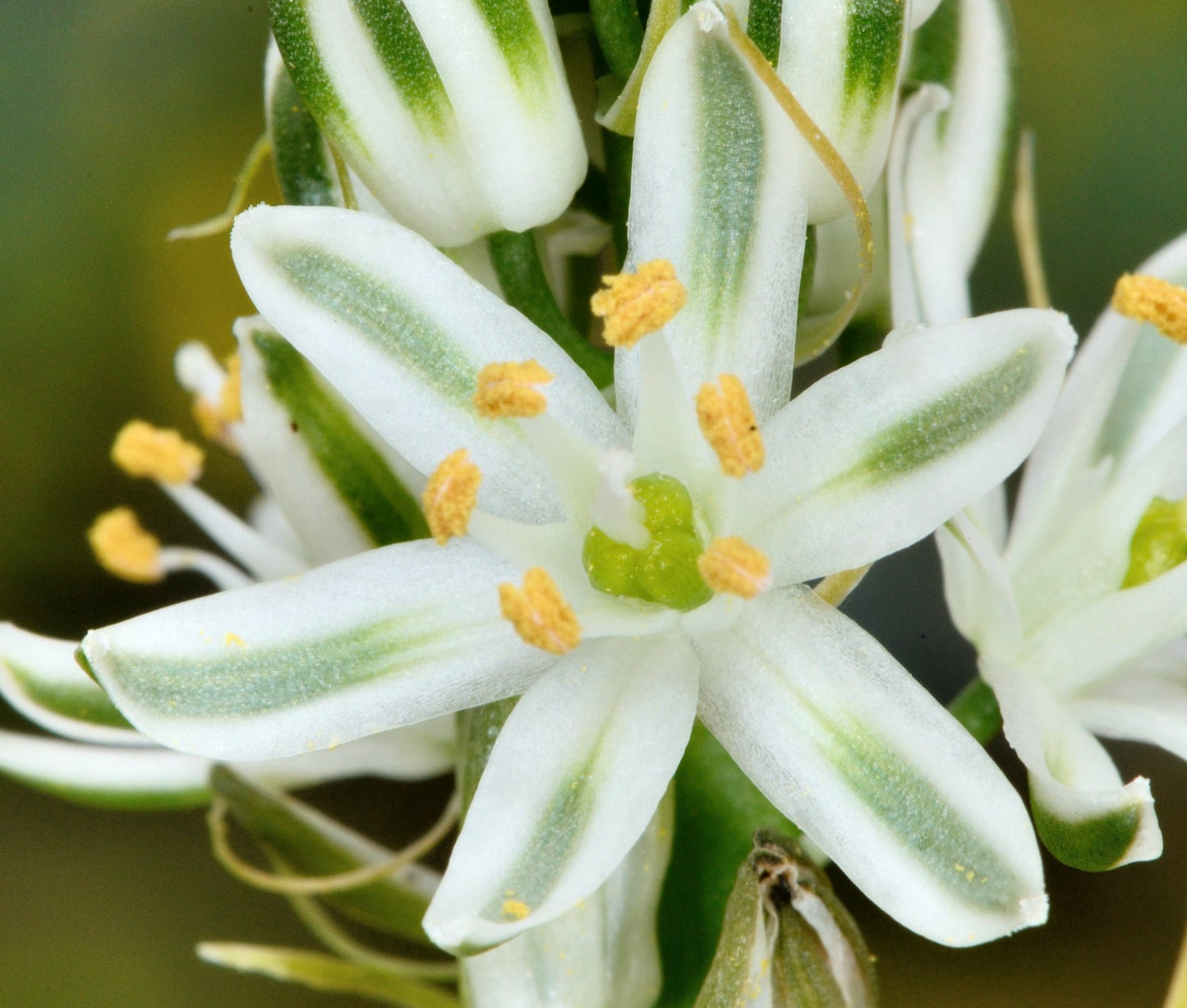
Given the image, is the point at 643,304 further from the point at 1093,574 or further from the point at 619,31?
the point at 1093,574

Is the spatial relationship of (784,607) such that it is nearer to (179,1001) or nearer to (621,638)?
(621,638)

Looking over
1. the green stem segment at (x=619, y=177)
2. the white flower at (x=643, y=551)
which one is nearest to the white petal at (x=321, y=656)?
the white flower at (x=643, y=551)

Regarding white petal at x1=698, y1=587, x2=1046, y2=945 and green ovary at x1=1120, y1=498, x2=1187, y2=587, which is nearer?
white petal at x1=698, y1=587, x2=1046, y2=945

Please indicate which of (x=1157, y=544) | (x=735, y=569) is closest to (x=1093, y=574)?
(x=1157, y=544)

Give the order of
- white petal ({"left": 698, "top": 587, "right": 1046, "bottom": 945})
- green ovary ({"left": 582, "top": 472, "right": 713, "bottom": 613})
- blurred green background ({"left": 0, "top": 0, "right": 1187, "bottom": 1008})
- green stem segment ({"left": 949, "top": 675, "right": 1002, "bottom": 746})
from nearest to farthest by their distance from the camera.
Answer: white petal ({"left": 698, "top": 587, "right": 1046, "bottom": 945}) → green ovary ({"left": 582, "top": 472, "right": 713, "bottom": 613}) → green stem segment ({"left": 949, "top": 675, "right": 1002, "bottom": 746}) → blurred green background ({"left": 0, "top": 0, "right": 1187, "bottom": 1008})

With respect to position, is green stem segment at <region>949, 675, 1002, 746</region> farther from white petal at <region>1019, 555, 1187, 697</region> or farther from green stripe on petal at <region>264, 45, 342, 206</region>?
green stripe on petal at <region>264, 45, 342, 206</region>

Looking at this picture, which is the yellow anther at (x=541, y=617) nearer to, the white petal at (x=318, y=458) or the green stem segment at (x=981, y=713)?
the white petal at (x=318, y=458)

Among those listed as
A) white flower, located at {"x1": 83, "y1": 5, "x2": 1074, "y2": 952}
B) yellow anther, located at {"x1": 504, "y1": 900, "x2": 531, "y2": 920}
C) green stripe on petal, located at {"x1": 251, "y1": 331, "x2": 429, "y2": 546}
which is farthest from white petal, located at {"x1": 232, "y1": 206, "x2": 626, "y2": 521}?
yellow anther, located at {"x1": 504, "y1": 900, "x2": 531, "y2": 920}
